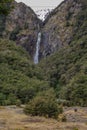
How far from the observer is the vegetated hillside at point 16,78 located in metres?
83.2

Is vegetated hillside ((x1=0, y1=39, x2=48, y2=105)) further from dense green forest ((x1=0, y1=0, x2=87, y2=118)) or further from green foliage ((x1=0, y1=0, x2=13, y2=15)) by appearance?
green foliage ((x1=0, y1=0, x2=13, y2=15))

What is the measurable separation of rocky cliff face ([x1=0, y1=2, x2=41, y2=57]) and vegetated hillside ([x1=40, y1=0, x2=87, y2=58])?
4.07m

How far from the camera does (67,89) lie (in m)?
92.0

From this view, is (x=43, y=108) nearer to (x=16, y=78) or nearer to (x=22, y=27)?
(x=16, y=78)

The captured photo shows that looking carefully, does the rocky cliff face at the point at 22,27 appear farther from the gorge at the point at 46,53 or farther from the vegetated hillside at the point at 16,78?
the vegetated hillside at the point at 16,78

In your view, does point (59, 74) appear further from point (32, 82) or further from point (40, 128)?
point (40, 128)

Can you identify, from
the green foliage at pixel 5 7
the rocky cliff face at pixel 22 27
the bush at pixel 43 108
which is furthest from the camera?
the rocky cliff face at pixel 22 27

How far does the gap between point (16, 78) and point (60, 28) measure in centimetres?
6241

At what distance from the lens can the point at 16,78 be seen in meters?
97.7

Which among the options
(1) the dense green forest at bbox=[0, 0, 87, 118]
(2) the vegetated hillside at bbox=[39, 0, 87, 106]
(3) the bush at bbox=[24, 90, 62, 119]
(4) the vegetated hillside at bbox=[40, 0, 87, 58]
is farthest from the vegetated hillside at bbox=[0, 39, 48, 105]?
(4) the vegetated hillside at bbox=[40, 0, 87, 58]

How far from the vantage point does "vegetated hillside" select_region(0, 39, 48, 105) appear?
83150 millimetres

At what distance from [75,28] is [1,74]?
60376 millimetres

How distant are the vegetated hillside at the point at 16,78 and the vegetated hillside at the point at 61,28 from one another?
34.7m

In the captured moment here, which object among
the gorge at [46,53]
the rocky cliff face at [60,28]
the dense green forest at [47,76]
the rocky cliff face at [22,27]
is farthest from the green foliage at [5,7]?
the rocky cliff face at [22,27]
